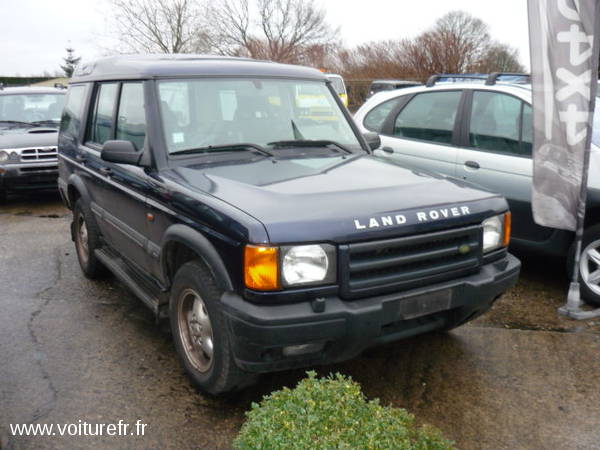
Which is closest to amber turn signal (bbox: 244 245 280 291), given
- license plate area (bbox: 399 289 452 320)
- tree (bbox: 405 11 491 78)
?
license plate area (bbox: 399 289 452 320)

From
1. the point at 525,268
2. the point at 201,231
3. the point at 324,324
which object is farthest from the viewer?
the point at 525,268

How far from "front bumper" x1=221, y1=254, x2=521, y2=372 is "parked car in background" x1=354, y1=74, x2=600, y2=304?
1.54 metres

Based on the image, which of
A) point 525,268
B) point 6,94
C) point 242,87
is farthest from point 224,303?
point 6,94

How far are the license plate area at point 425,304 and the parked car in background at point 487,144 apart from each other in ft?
4.96

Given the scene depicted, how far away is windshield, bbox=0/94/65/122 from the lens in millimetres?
9961

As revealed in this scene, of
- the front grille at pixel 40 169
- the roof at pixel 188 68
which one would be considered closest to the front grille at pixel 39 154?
the front grille at pixel 40 169

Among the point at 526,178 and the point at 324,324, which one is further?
the point at 526,178

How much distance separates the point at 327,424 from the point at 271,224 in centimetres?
95

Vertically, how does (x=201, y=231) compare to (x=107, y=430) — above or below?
above

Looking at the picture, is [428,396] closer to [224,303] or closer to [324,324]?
[324,324]

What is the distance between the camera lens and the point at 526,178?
16.4 feet

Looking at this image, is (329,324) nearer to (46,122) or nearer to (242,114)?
(242,114)

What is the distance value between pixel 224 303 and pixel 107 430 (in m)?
1.03

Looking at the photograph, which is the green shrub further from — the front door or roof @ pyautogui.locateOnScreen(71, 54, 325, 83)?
roof @ pyautogui.locateOnScreen(71, 54, 325, 83)
